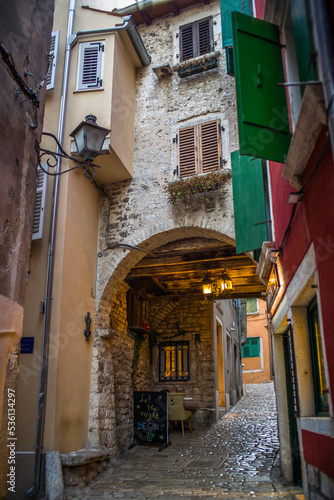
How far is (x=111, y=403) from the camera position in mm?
7488

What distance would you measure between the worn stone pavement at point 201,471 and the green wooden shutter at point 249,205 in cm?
301

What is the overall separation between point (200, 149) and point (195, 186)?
3.02 ft

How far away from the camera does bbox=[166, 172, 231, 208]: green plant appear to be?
23.9ft

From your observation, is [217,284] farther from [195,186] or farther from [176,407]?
[195,186]

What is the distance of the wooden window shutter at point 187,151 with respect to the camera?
309 inches

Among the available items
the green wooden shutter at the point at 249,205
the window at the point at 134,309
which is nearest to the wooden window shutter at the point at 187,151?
the green wooden shutter at the point at 249,205

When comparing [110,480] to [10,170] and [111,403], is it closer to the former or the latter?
[111,403]

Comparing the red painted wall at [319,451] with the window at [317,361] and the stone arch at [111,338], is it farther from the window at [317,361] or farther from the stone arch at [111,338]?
the stone arch at [111,338]

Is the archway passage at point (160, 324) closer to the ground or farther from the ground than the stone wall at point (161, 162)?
closer to the ground

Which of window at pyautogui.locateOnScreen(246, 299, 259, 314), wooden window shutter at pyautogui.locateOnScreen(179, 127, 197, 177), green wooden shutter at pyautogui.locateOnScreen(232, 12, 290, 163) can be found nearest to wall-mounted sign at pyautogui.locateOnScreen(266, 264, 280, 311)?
green wooden shutter at pyautogui.locateOnScreen(232, 12, 290, 163)

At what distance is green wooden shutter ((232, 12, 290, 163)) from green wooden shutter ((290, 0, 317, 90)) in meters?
0.34

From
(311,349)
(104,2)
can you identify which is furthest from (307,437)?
(104,2)

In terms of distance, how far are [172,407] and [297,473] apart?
433 centimetres

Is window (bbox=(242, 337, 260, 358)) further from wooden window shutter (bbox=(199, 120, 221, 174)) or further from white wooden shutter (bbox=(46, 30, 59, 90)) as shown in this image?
white wooden shutter (bbox=(46, 30, 59, 90))
